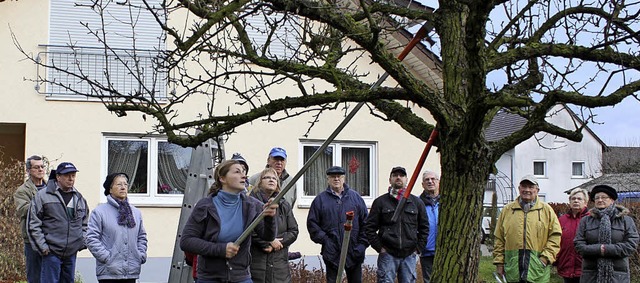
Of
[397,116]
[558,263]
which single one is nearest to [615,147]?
[558,263]

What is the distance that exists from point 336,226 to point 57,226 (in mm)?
2988

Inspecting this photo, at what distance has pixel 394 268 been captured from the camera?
388 inches

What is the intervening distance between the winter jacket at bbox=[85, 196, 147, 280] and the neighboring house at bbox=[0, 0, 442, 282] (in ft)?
21.9

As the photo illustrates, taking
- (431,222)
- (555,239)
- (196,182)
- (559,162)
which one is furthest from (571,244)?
(559,162)

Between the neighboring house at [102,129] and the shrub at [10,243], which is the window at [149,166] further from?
the shrub at [10,243]

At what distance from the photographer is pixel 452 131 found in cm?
478

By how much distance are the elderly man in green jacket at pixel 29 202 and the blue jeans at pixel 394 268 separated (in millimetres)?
3745

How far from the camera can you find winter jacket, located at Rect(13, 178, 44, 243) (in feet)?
32.1

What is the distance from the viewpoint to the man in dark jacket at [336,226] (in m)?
9.73

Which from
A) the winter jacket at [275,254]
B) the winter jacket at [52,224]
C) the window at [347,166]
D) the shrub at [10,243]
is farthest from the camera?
the window at [347,166]

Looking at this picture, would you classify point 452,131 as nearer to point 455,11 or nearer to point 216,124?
point 455,11

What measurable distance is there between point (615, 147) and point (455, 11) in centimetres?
7212

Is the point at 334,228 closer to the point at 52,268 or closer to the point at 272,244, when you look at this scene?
the point at 272,244

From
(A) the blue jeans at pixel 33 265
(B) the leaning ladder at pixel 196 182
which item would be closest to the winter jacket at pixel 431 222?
(B) the leaning ladder at pixel 196 182
